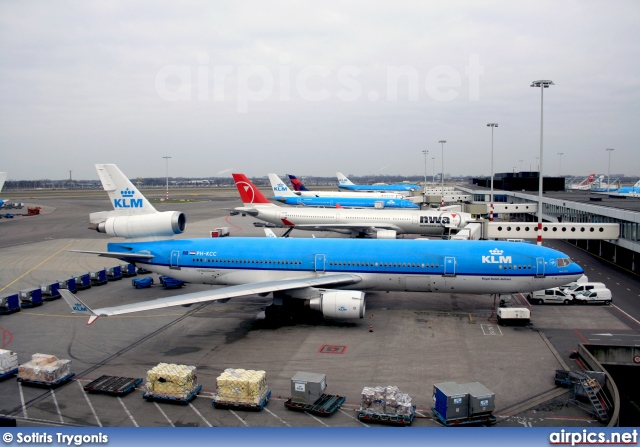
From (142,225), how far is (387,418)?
21.0 metres

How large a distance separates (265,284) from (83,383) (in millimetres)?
10589

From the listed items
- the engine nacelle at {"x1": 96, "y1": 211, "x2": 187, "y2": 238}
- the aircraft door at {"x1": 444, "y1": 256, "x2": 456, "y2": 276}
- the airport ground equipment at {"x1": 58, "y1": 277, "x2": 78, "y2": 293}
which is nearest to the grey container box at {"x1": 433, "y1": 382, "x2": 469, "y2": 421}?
the aircraft door at {"x1": 444, "y1": 256, "x2": 456, "y2": 276}

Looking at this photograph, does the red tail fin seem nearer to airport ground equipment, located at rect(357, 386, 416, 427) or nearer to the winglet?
the winglet

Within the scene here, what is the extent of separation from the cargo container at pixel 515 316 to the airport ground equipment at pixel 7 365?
24.2 meters

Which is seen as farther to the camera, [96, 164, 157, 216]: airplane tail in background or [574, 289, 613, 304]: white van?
[574, 289, 613, 304]: white van

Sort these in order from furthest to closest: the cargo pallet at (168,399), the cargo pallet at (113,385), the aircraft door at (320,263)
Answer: the aircraft door at (320,263) → the cargo pallet at (113,385) → the cargo pallet at (168,399)

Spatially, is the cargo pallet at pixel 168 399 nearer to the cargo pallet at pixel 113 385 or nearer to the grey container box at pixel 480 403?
the cargo pallet at pixel 113 385

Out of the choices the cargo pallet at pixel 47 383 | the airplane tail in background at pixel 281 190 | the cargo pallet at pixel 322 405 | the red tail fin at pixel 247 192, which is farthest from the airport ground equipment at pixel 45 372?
the airplane tail in background at pixel 281 190

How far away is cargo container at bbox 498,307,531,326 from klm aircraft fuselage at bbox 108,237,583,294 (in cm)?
172

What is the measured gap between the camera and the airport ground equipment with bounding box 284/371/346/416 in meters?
17.0

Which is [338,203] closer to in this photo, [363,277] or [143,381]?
[363,277]

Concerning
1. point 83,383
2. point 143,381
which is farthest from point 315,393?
point 83,383

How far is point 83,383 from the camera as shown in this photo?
19.6 meters

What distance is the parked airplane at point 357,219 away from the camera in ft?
179
